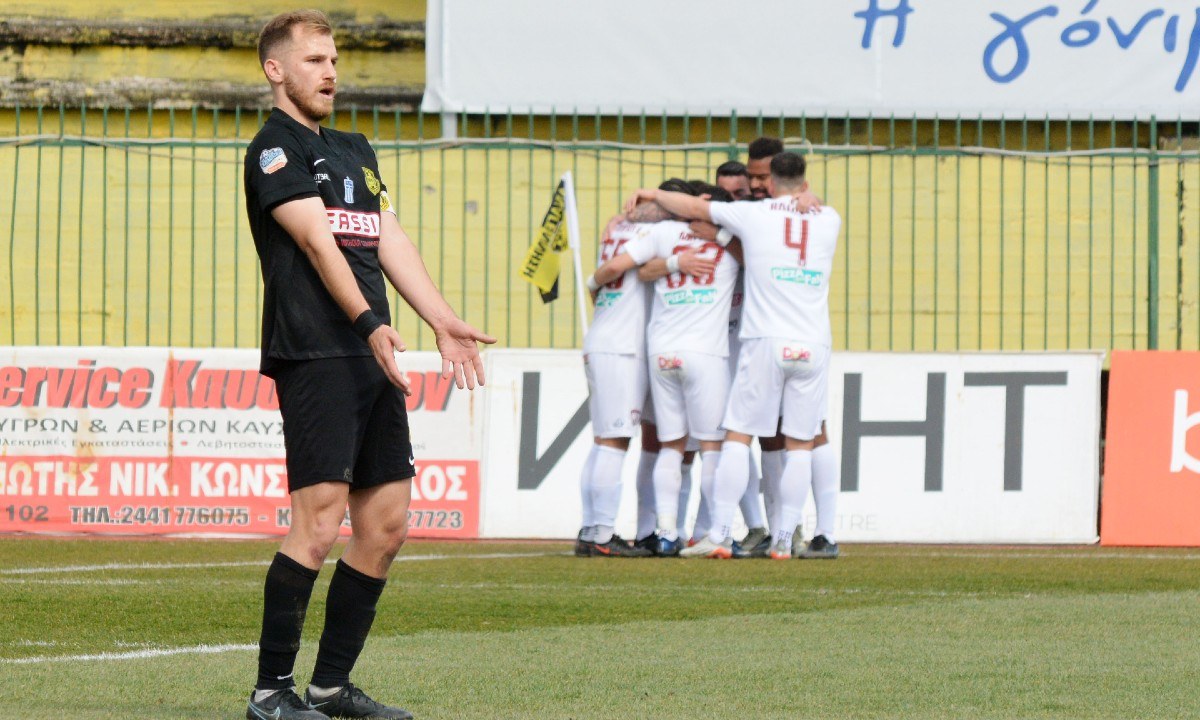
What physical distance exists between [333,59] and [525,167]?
35.7 ft

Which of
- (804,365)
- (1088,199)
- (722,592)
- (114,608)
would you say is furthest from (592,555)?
(1088,199)

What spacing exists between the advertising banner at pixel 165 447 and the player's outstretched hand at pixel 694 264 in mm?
2173

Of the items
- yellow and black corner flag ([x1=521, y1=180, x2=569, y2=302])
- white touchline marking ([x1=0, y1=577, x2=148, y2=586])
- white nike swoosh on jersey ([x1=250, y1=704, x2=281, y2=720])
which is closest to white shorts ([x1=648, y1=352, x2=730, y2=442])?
yellow and black corner flag ([x1=521, y1=180, x2=569, y2=302])

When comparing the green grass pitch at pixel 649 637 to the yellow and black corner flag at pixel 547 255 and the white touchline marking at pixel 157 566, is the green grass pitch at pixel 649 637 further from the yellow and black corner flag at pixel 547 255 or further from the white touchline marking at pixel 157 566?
the yellow and black corner flag at pixel 547 255

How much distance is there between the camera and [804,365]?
10164 mm

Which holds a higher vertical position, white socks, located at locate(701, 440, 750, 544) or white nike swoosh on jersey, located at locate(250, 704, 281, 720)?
white socks, located at locate(701, 440, 750, 544)


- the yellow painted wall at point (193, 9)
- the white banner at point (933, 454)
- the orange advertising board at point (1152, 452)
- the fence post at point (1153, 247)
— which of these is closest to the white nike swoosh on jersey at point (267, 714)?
the white banner at point (933, 454)

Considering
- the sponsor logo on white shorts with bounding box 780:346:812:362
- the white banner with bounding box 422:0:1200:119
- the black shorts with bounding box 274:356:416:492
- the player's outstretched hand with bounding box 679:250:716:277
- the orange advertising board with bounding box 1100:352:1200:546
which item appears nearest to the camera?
the black shorts with bounding box 274:356:416:492

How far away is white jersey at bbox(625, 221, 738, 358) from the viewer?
1034 centimetres

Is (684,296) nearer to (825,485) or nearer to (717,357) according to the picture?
(717,357)

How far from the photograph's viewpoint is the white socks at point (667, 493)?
405 inches

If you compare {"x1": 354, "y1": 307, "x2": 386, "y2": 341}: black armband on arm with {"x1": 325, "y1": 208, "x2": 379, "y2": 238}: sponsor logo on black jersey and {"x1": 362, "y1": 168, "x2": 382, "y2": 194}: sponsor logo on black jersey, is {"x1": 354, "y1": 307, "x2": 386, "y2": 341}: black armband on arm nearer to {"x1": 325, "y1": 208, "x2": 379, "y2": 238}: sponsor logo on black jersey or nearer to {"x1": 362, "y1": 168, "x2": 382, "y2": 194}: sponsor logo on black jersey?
{"x1": 325, "y1": 208, "x2": 379, "y2": 238}: sponsor logo on black jersey

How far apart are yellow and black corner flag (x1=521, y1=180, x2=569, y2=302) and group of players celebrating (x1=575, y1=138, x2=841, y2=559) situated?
111 cm

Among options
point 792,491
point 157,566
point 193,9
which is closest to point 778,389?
point 792,491
